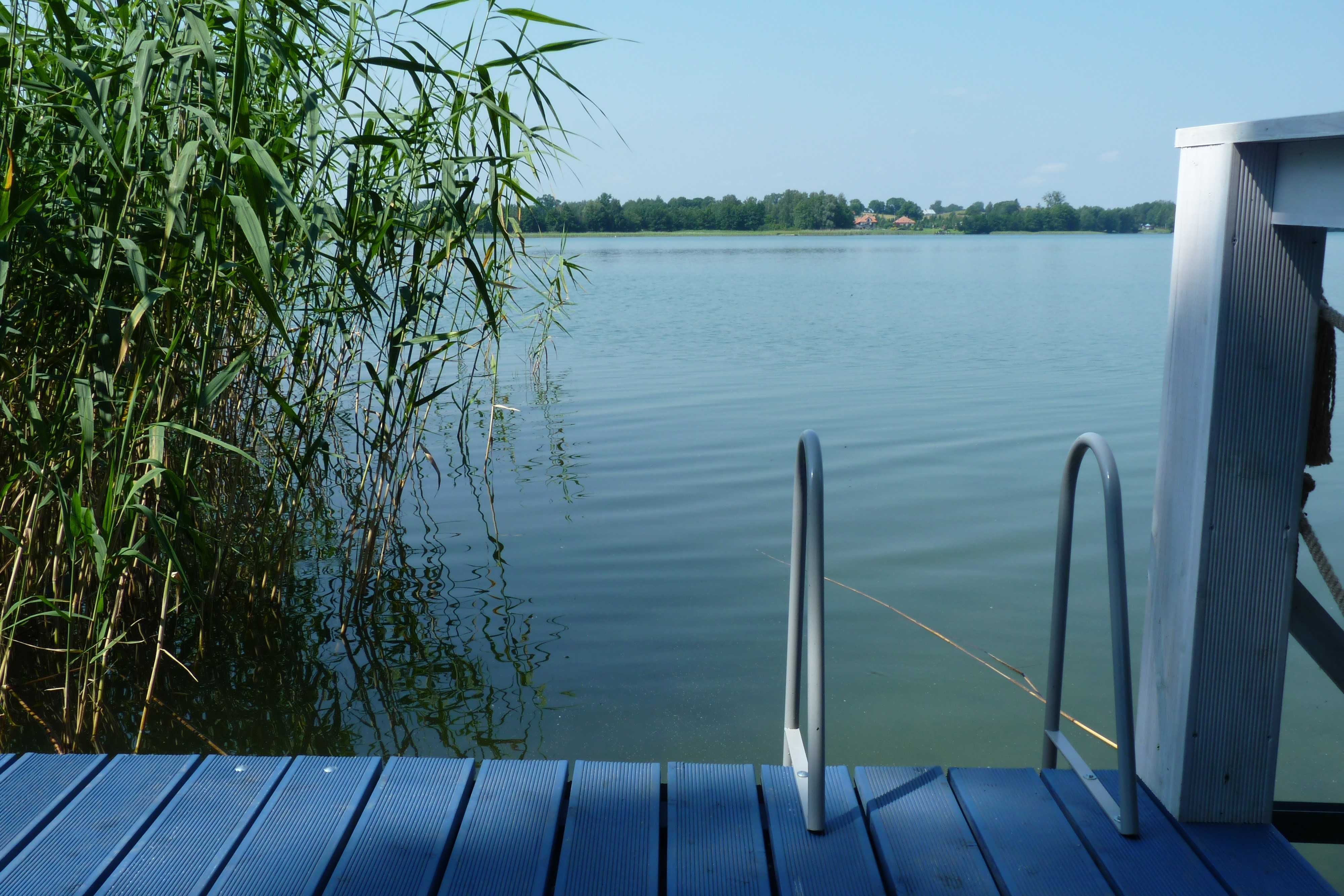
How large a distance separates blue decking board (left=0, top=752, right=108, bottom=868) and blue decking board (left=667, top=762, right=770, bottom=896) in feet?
3.57

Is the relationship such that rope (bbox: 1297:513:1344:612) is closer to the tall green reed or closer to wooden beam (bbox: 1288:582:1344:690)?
wooden beam (bbox: 1288:582:1344:690)

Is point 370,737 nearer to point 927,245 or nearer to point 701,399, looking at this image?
point 701,399

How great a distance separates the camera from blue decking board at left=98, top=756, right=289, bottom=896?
1625mm

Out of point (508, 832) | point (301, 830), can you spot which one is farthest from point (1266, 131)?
point (301, 830)

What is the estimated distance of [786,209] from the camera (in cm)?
5256

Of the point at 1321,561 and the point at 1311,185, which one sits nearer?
the point at 1311,185

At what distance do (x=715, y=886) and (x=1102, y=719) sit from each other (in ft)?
7.88

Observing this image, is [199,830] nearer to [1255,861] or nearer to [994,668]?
[1255,861]

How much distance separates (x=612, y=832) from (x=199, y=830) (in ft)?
2.30

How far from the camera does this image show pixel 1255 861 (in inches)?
66.1

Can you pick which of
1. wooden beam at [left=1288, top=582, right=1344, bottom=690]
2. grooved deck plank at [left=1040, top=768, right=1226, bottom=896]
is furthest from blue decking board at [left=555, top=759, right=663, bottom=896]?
wooden beam at [left=1288, top=582, right=1344, bottom=690]

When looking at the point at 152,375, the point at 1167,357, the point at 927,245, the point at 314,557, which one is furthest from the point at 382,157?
the point at 927,245

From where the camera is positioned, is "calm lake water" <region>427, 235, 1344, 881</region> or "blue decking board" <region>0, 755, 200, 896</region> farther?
"calm lake water" <region>427, 235, 1344, 881</region>

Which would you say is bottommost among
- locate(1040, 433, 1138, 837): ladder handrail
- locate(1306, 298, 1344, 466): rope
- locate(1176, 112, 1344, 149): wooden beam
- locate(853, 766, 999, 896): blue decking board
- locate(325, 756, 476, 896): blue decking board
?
locate(853, 766, 999, 896): blue decking board
